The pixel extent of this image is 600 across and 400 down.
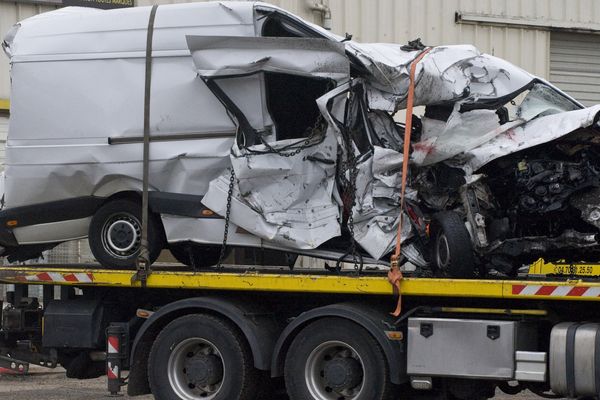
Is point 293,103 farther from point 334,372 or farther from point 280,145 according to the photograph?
point 334,372

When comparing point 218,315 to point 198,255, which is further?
point 198,255

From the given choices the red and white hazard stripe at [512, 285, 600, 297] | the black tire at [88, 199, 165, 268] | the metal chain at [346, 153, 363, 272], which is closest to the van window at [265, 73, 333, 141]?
the metal chain at [346, 153, 363, 272]

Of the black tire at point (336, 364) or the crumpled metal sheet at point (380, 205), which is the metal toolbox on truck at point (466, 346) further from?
the crumpled metal sheet at point (380, 205)

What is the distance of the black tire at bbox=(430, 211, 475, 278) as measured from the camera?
26.8 feet

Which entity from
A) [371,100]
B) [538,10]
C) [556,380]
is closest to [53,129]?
[371,100]

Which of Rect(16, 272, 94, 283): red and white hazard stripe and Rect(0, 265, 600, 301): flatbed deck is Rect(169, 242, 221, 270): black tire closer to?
Rect(0, 265, 600, 301): flatbed deck

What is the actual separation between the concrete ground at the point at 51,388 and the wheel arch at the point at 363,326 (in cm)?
280

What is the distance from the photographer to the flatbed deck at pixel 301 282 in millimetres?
7816

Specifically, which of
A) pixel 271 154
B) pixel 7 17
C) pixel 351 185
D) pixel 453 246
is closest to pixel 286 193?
pixel 271 154

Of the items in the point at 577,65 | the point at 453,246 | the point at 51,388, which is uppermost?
the point at 577,65

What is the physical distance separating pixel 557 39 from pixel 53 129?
1203cm

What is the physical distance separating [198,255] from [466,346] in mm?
2836

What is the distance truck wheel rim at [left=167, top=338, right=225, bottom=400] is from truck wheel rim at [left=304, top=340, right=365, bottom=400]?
2.56 feet

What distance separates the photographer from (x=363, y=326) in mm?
8320
